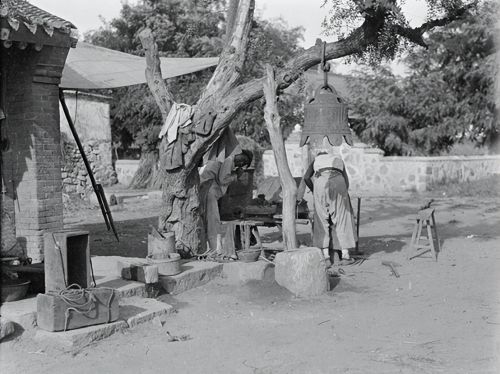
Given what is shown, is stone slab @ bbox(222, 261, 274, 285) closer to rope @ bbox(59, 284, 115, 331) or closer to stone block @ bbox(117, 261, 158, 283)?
stone block @ bbox(117, 261, 158, 283)

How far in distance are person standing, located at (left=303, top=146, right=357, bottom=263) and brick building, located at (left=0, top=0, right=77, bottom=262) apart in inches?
163

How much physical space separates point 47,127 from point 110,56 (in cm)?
400

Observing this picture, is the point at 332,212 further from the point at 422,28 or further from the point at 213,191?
the point at 422,28

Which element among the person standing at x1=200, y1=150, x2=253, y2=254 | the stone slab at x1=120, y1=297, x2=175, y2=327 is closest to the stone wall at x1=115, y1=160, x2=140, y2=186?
the person standing at x1=200, y1=150, x2=253, y2=254

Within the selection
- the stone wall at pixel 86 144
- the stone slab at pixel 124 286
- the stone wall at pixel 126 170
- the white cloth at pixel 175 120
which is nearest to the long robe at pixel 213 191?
the white cloth at pixel 175 120

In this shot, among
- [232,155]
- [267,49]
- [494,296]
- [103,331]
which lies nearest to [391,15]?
[232,155]

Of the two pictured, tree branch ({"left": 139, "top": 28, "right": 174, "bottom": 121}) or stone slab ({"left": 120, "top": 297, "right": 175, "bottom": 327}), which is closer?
stone slab ({"left": 120, "top": 297, "right": 175, "bottom": 327})

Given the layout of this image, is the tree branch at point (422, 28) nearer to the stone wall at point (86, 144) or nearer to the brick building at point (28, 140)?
the brick building at point (28, 140)

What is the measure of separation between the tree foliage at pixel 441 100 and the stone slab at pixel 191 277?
59.0ft

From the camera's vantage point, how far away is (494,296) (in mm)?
7555

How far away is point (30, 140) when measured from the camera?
8258 millimetres

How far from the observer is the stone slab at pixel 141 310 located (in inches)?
257

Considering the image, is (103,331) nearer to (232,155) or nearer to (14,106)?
(14,106)

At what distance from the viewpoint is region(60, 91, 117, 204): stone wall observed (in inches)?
861
